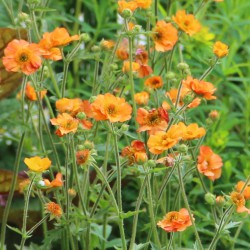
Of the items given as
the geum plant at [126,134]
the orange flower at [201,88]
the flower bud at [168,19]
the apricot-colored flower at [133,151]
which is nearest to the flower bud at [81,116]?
the geum plant at [126,134]

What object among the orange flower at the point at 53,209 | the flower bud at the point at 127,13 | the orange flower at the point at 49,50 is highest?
the flower bud at the point at 127,13

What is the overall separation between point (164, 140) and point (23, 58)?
0.30 metres

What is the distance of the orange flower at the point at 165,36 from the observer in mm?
1607

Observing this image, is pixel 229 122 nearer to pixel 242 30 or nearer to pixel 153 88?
pixel 242 30

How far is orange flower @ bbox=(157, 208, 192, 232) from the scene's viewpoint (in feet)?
4.39

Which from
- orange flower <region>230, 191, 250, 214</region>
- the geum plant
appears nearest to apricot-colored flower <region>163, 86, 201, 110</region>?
the geum plant

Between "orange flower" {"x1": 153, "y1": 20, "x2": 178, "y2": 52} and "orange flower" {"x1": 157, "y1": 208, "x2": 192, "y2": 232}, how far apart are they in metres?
0.39

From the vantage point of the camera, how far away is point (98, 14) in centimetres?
225

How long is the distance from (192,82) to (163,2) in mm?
1230

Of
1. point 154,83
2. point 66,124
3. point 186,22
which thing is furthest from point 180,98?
point 66,124

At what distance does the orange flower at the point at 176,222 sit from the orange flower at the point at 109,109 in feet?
0.63

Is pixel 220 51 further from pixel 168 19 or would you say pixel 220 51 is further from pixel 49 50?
pixel 49 50

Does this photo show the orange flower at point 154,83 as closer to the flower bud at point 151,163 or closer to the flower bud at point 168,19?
the flower bud at point 168,19

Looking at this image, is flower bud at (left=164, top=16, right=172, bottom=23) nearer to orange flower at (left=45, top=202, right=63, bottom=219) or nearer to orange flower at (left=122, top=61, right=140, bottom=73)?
orange flower at (left=122, top=61, right=140, bottom=73)
